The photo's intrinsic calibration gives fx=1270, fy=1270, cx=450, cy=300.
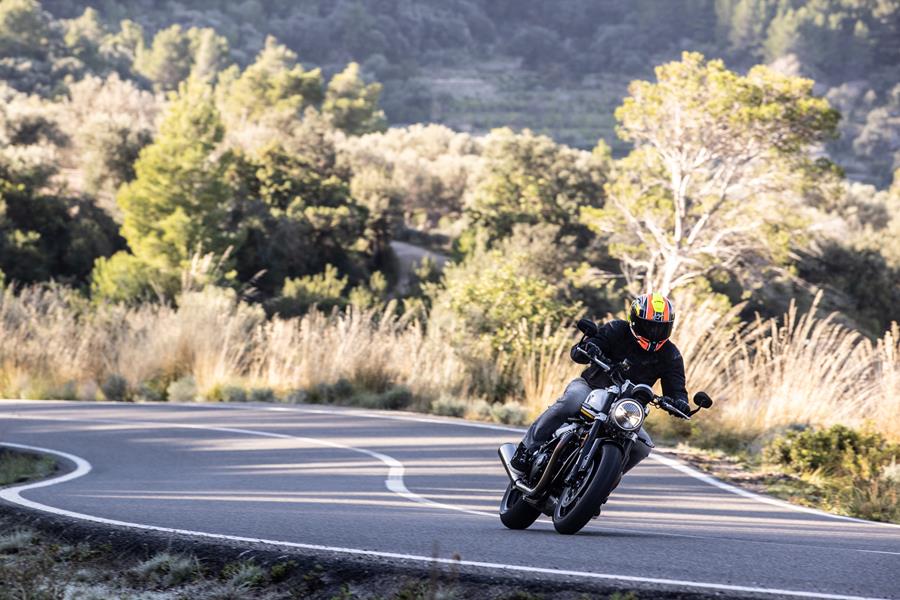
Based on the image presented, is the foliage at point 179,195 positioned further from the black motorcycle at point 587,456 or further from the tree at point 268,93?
the black motorcycle at point 587,456

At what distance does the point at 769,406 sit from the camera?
16.0 m

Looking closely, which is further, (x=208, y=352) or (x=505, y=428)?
(x=208, y=352)

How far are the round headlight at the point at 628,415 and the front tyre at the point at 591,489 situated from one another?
0.15 meters

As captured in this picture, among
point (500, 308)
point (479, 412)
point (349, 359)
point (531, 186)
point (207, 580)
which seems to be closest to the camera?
point (207, 580)

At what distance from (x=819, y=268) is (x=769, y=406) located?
4020 cm

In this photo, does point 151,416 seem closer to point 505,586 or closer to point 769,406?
point 769,406

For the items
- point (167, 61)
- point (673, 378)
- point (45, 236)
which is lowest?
point (673, 378)

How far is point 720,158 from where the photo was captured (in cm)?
4025

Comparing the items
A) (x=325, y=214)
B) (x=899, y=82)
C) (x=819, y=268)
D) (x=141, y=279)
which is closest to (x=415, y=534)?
(x=141, y=279)

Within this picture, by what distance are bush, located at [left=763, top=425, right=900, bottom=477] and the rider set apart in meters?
5.18

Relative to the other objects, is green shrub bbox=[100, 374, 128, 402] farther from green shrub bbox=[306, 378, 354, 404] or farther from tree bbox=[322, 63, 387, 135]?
tree bbox=[322, 63, 387, 135]

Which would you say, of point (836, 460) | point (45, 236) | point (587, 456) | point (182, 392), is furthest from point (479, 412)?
point (45, 236)

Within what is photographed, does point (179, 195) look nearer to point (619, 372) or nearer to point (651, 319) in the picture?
point (619, 372)

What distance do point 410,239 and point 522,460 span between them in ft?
173
